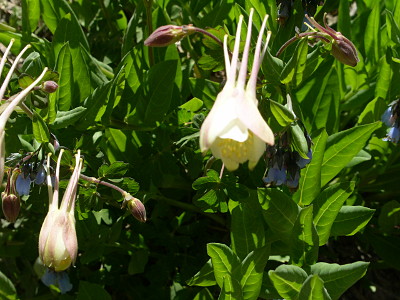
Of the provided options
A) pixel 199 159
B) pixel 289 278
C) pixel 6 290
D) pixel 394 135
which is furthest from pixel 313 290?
pixel 6 290

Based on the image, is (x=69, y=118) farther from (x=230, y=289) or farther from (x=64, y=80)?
(x=230, y=289)

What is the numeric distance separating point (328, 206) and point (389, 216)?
60 centimetres

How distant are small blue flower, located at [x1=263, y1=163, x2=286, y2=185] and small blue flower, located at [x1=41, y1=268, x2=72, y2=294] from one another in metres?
0.80

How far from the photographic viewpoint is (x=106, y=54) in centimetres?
232

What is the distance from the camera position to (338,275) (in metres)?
1.39

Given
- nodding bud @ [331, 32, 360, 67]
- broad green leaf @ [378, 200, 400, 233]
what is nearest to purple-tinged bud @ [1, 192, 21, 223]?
nodding bud @ [331, 32, 360, 67]

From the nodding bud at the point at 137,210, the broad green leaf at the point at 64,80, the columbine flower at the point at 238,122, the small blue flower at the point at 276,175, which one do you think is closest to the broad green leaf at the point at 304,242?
the small blue flower at the point at 276,175

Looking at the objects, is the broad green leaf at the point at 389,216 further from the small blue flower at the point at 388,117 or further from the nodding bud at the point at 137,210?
the nodding bud at the point at 137,210

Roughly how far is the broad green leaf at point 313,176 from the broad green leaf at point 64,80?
2.19ft

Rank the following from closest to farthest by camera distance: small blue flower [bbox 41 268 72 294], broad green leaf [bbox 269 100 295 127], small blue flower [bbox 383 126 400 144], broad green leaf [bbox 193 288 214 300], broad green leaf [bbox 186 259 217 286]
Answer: broad green leaf [bbox 269 100 295 127], broad green leaf [bbox 186 259 217 286], broad green leaf [bbox 193 288 214 300], small blue flower [bbox 383 126 400 144], small blue flower [bbox 41 268 72 294]

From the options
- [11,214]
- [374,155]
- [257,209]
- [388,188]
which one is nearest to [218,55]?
[257,209]

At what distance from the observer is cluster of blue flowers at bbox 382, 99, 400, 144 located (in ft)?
5.78

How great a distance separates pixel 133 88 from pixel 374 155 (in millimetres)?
850

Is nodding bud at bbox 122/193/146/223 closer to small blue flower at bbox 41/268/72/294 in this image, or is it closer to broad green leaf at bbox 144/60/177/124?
broad green leaf at bbox 144/60/177/124
